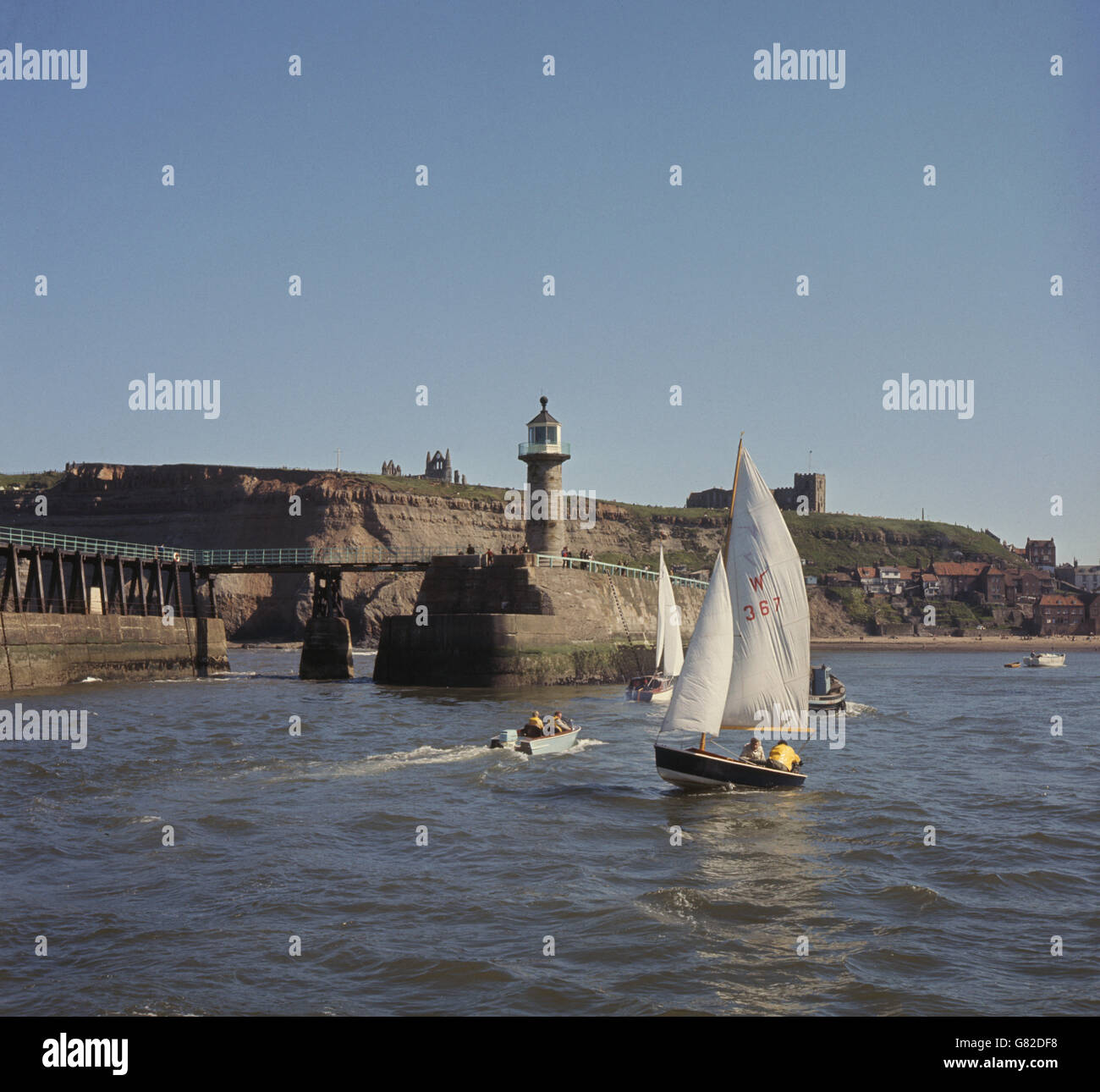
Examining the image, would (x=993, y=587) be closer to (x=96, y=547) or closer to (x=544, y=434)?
(x=544, y=434)

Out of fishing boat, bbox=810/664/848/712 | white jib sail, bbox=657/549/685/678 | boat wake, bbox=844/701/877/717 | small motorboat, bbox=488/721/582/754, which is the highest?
white jib sail, bbox=657/549/685/678

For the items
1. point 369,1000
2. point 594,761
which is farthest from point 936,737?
point 369,1000

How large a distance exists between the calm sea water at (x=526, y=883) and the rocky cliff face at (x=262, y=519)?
10937 centimetres

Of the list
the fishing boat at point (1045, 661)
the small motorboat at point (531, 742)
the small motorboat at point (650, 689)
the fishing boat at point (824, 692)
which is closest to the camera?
the small motorboat at point (531, 742)

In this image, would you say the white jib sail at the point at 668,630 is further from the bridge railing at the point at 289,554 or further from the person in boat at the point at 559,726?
the person in boat at the point at 559,726

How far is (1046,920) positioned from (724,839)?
21.5 feet

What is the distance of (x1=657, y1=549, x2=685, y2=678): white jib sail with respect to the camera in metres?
58.8

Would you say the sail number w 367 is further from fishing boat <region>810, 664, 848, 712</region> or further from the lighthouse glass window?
the lighthouse glass window

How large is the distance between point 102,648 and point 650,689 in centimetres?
2986

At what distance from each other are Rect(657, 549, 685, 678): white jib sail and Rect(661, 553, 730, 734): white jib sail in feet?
103

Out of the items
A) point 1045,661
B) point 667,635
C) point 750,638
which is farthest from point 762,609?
point 1045,661

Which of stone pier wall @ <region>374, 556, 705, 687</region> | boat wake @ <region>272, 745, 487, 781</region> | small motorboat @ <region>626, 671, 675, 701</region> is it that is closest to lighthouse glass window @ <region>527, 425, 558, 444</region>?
stone pier wall @ <region>374, 556, 705, 687</region>

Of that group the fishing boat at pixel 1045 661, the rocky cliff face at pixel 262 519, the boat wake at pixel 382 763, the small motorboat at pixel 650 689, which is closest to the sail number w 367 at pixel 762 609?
the boat wake at pixel 382 763

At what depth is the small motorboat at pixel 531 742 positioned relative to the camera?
108ft
